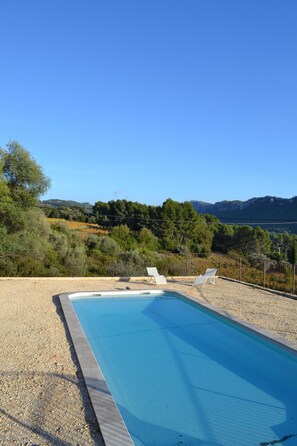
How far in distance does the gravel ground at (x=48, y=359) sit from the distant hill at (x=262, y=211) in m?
22.9

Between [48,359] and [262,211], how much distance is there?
37904mm

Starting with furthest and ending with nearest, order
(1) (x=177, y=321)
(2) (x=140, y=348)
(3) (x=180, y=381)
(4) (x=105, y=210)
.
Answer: (4) (x=105, y=210) < (1) (x=177, y=321) < (2) (x=140, y=348) < (3) (x=180, y=381)

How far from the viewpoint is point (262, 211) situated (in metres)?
40.2

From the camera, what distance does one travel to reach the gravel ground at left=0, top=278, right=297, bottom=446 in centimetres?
300

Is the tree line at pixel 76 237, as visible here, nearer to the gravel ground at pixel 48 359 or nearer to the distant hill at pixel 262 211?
the distant hill at pixel 262 211

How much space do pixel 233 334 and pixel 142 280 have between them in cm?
622

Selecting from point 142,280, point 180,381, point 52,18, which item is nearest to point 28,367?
point 180,381

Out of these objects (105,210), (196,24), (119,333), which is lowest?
(119,333)

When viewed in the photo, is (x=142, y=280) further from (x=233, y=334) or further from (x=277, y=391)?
(x=277, y=391)

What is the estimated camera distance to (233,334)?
259 inches

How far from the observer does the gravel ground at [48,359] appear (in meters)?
3.00

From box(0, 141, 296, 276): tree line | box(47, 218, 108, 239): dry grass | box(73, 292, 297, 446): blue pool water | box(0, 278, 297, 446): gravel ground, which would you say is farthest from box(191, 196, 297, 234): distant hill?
box(73, 292, 297, 446): blue pool water

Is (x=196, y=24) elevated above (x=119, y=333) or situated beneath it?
elevated above

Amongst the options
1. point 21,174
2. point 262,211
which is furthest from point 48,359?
point 262,211
